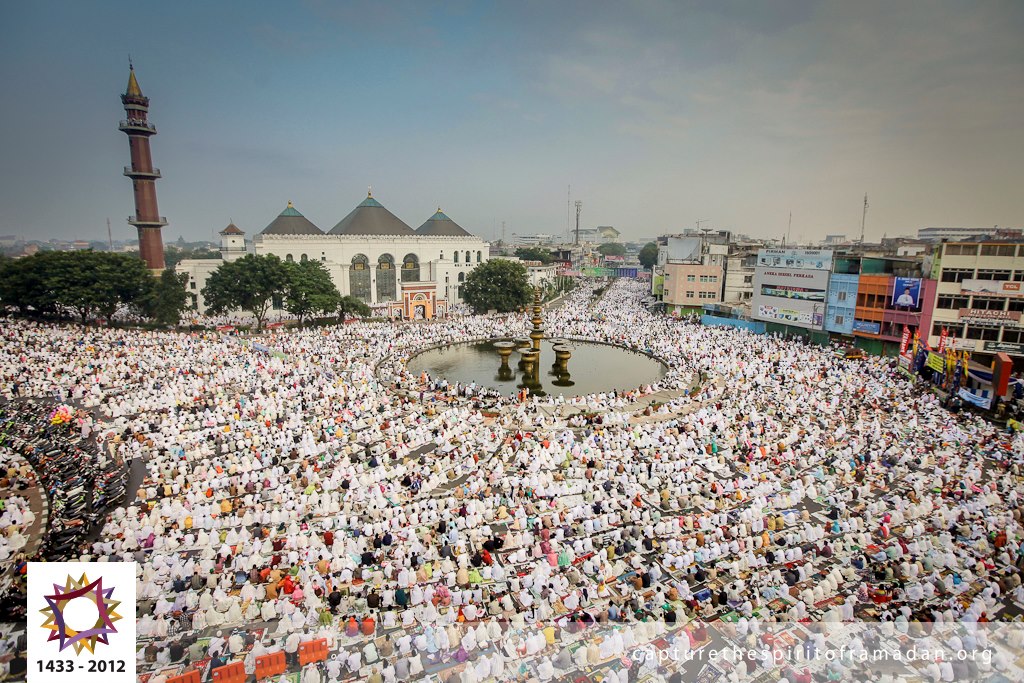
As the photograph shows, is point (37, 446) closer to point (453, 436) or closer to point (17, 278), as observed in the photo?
point (453, 436)

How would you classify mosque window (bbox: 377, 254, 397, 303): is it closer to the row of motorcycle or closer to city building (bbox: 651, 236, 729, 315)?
city building (bbox: 651, 236, 729, 315)

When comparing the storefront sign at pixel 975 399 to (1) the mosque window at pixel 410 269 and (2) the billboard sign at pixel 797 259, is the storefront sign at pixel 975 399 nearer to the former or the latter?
(2) the billboard sign at pixel 797 259

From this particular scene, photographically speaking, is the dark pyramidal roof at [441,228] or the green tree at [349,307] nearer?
the green tree at [349,307]

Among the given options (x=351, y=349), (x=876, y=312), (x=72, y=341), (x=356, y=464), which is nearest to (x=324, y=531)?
(x=356, y=464)

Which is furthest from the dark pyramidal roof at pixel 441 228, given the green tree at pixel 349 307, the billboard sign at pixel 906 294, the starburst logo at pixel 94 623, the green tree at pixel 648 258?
the green tree at pixel 648 258

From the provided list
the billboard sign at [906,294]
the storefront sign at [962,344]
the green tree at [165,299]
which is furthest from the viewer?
the green tree at [165,299]

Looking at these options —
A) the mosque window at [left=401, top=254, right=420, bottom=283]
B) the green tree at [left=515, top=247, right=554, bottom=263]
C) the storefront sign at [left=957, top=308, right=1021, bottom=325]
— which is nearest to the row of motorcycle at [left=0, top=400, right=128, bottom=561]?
the mosque window at [left=401, top=254, right=420, bottom=283]
